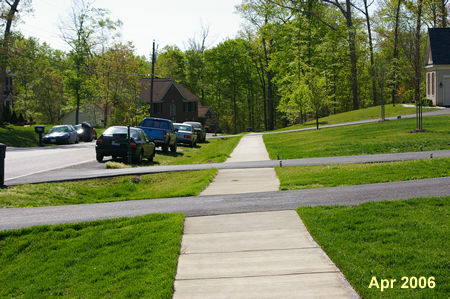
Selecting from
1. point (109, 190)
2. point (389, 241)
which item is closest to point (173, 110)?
point (109, 190)

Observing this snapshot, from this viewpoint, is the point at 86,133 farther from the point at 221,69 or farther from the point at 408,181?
the point at 221,69

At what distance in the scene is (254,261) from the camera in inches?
259

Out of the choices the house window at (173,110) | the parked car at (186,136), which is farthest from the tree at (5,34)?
the house window at (173,110)

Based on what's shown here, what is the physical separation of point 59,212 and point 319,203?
5387 millimetres

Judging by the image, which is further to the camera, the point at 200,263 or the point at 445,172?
the point at 445,172

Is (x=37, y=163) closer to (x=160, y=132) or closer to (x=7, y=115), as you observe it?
(x=160, y=132)

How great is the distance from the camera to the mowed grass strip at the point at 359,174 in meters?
12.0

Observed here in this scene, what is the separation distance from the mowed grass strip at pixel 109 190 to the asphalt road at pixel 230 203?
3.85 feet

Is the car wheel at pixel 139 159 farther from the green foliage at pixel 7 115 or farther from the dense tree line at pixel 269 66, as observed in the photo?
the green foliage at pixel 7 115

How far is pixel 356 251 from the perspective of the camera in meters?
6.53

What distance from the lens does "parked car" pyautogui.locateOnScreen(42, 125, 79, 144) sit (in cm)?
3769

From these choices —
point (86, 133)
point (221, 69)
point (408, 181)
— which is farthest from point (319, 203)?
point (221, 69)

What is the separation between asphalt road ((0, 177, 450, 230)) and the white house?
36.2m

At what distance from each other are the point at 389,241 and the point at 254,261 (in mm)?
1860
